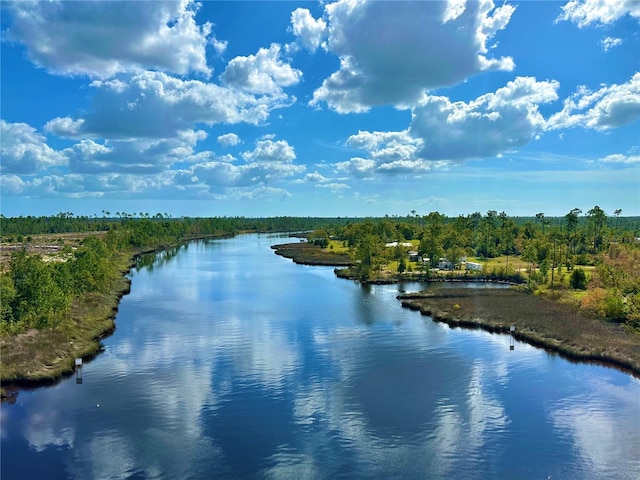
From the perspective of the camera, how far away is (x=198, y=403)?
43719 mm

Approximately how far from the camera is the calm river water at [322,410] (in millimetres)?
34281

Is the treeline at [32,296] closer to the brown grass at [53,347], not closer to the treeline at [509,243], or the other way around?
the brown grass at [53,347]

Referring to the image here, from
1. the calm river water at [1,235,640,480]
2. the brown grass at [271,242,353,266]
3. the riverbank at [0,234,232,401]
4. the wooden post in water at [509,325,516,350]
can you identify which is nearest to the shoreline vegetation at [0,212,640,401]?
the riverbank at [0,234,232,401]

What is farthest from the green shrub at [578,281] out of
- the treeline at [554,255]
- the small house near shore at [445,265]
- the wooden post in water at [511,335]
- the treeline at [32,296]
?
the treeline at [32,296]

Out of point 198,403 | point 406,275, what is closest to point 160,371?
point 198,403

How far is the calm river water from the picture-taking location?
112 feet

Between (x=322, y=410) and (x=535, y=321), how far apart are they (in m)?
42.6

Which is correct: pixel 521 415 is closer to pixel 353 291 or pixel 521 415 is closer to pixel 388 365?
pixel 388 365

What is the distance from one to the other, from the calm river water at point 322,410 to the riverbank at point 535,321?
2733 millimetres

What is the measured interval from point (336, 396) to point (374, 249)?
82413mm

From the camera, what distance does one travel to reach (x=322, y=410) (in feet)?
139

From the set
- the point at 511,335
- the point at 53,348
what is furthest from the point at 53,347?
the point at 511,335

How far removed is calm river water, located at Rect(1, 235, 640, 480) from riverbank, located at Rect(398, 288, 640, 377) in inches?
108

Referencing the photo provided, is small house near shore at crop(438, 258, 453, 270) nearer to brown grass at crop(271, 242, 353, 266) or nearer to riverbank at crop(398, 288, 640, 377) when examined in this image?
riverbank at crop(398, 288, 640, 377)
